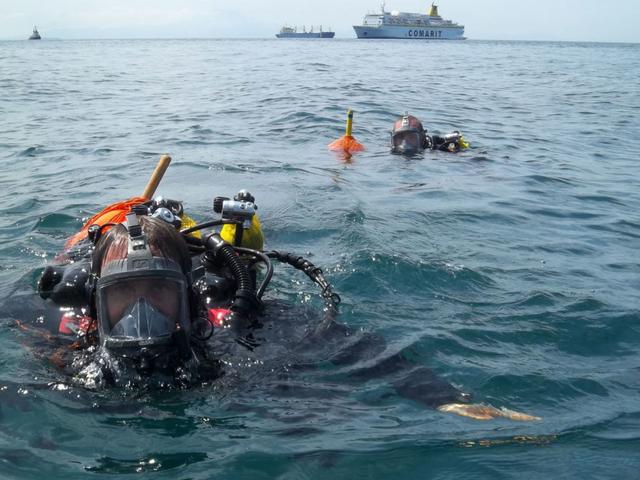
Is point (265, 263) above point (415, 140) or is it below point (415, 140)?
above

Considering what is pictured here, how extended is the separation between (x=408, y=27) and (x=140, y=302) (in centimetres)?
9527

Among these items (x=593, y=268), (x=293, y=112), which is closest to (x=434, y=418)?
(x=593, y=268)

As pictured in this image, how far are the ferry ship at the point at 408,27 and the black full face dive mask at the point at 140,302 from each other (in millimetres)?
94759

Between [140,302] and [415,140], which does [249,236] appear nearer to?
[140,302]

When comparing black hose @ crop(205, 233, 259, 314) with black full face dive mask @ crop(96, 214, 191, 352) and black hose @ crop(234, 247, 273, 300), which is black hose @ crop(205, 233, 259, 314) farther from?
black full face dive mask @ crop(96, 214, 191, 352)

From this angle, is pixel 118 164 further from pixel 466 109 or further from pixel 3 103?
pixel 466 109

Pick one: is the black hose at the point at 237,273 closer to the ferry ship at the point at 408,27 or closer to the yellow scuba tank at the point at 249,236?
the yellow scuba tank at the point at 249,236

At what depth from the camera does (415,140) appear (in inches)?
444

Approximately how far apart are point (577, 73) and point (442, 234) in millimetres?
26525

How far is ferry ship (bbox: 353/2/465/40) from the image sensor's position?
93062 mm

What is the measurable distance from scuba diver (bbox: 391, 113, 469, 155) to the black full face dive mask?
28.1 ft

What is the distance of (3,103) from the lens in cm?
1612

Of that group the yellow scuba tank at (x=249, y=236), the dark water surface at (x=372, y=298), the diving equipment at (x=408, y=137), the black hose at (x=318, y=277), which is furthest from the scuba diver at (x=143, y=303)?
the diving equipment at (x=408, y=137)

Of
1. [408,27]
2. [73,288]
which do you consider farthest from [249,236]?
[408,27]
